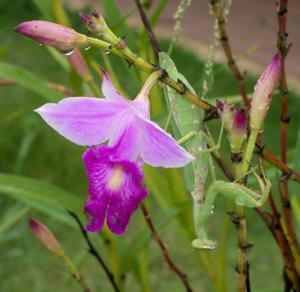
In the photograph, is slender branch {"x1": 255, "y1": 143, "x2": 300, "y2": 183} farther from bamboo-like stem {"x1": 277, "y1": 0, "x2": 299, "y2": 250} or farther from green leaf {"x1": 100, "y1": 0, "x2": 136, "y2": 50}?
green leaf {"x1": 100, "y1": 0, "x2": 136, "y2": 50}

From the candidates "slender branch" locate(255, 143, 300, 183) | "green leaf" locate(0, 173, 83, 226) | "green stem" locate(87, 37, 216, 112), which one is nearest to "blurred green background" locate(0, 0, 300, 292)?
"green leaf" locate(0, 173, 83, 226)

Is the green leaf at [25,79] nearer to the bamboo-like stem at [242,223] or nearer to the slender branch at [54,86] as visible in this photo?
the slender branch at [54,86]

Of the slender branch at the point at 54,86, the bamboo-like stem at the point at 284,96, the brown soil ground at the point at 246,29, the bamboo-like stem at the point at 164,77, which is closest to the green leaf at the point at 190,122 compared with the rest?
the bamboo-like stem at the point at 164,77

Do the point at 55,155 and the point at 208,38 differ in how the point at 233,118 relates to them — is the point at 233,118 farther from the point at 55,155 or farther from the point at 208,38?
the point at 208,38

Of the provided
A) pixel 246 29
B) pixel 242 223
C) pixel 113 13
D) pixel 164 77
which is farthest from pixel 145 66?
pixel 246 29

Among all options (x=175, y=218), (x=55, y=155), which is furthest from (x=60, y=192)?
(x=55, y=155)

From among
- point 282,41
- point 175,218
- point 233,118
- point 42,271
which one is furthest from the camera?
point 42,271

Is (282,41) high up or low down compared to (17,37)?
up
